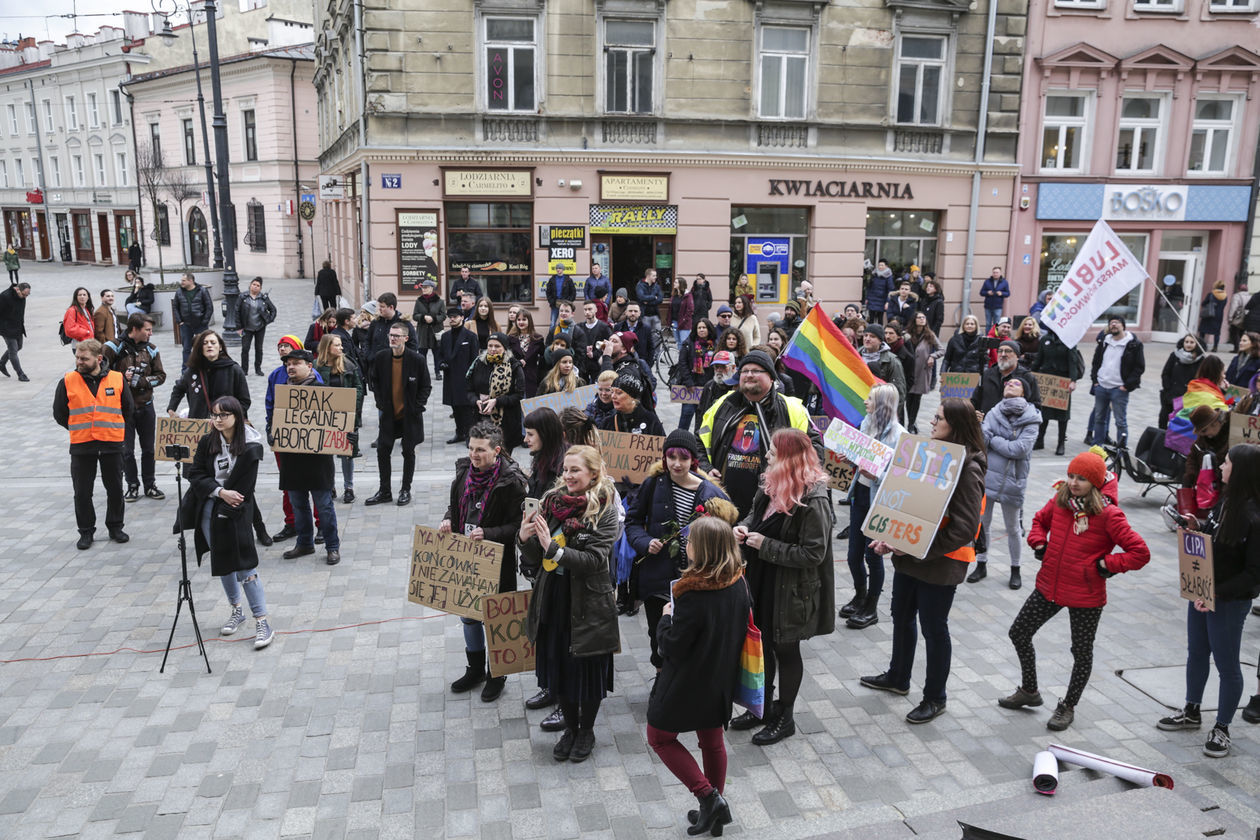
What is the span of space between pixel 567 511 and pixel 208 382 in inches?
217

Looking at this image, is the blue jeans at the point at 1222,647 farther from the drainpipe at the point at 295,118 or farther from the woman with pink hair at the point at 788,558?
the drainpipe at the point at 295,118

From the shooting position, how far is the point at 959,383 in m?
11.5

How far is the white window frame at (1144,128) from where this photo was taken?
2255 cm

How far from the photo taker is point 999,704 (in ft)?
19.4

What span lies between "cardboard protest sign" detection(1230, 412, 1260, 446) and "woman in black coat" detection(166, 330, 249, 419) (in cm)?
903

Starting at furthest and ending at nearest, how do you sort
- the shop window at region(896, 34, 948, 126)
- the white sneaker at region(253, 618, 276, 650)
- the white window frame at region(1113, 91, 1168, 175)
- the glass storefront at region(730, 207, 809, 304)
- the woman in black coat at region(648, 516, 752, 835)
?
the white window frame at region(1113, 91, 1168, 175) → the glass storefront at region(730, 207, 809, 304) → the shop window at region(896, 34, 948, 126) → the white sneaker at region(253, 618, 276, 650) → the woman in black coat at region(648, 516, 752, 835)

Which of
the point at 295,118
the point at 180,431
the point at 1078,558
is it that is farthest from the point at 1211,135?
the point at 295,118

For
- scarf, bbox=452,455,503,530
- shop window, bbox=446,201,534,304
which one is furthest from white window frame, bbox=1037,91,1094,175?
scarf, bbox=452,455,503,530

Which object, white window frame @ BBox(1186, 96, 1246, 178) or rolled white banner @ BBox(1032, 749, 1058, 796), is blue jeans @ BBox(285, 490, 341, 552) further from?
white window frame @ BBox(1186, 96, 1246, 178)

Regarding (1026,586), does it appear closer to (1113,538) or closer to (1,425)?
(1113,538)

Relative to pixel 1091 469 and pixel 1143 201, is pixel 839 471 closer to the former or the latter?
pixel 1091 469

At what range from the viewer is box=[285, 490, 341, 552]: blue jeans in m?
8.27

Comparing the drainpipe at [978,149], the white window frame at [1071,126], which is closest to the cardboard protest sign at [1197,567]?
the drainpipe at [978,149]

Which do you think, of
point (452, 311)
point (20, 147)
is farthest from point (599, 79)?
point (20, 147)
